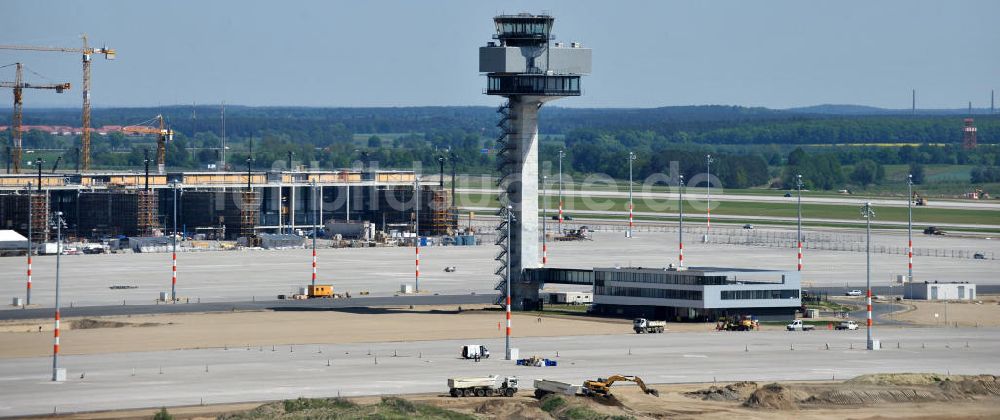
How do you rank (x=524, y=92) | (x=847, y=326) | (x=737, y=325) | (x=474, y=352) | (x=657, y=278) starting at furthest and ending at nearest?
(x=524, y=92)
(x=657, y=278)
(x=847, y=326)
(x=737, y=325)
(x=474, y=352)

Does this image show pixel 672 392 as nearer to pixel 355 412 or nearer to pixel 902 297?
pixel 355 412

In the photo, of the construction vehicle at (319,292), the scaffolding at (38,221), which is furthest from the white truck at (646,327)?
the scaffolding at (38,221)

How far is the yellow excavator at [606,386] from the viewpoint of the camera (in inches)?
3041

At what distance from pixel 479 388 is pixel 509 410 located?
527cm

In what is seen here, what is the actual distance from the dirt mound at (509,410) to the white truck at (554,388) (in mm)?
2336

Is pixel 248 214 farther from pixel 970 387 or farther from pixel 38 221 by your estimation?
pixel 970 387

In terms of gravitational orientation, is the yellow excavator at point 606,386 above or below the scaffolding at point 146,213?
below

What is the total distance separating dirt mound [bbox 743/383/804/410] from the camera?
76938mm

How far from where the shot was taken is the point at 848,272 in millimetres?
156375

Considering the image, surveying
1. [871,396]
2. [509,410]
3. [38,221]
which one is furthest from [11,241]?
[871,396]

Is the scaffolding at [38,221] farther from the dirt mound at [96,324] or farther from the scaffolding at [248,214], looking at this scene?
the dirt mound at [96,324]

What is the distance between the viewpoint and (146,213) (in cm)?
18775

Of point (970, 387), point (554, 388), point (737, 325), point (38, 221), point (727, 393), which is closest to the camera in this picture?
point (554, 388)

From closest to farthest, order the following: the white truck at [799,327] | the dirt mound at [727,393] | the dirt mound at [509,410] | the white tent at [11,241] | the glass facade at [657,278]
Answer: the dirt mound at [509,410], the dirt mound at [727,393], the white truck at [799,327], the glass facade at [657,278], the white tent at [11,241]
